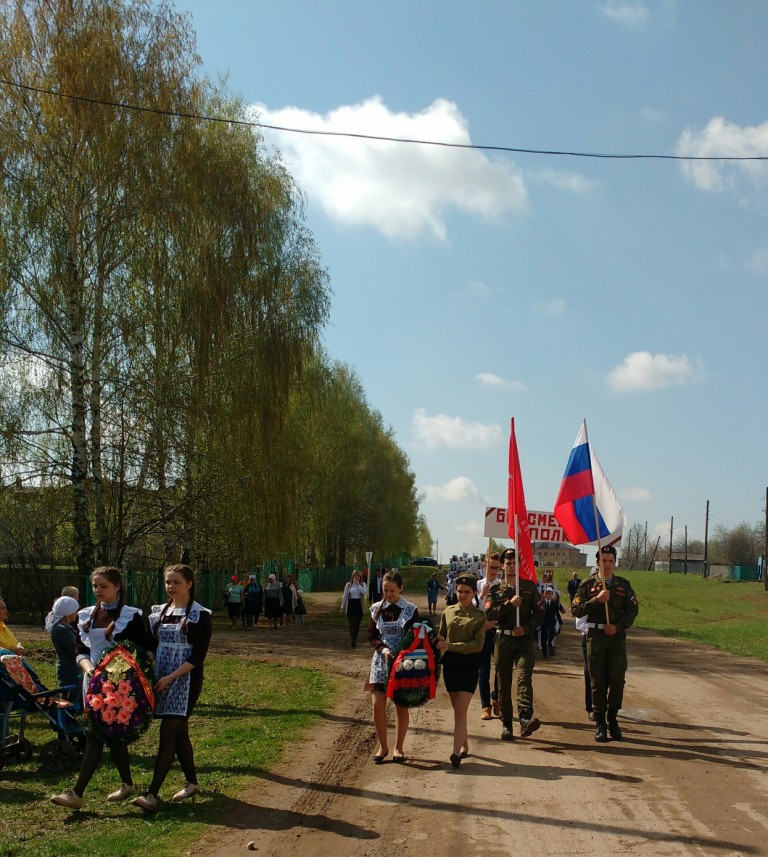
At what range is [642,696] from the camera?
1375 cm

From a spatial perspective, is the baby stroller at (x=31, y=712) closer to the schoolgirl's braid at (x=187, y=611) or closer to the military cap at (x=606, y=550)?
the schoolgirl's braid at (x=187, y=611)

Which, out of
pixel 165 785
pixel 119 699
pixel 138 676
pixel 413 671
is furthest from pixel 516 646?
pixel 119 699

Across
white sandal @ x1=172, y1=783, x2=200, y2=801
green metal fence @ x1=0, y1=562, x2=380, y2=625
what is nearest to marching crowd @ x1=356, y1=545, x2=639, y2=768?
white sandal @ x1=172, y1=783, x2=200, y2=801

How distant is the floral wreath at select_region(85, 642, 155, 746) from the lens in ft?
22.5

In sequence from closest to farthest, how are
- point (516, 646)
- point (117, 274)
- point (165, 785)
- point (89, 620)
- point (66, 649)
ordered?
point (89, 620) < point (165, 785) < point (66, 649) < point (516, 646) < point (117, 274)

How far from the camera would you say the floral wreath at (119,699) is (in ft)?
22.5

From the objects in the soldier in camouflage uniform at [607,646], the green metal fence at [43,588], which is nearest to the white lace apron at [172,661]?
the soldier in camouflage uniform at [607,646]

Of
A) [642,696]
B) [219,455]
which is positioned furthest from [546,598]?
[219,455]

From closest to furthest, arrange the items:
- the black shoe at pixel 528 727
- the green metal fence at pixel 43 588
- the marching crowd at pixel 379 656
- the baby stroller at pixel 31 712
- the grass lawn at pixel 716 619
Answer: the marching crowd at pixel 379 656
the baby stroller at pixel 31 712
the black shoe at pixel 528 727
the grass lawn at pixel 716 619
the green metal fence at pixel 43 588

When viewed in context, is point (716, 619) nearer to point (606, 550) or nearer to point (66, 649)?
point (606, 550)

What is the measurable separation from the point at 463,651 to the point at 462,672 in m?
0.22

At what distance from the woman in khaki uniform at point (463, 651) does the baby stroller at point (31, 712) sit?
337cm

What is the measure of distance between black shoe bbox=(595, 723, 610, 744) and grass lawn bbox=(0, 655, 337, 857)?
3.15 m

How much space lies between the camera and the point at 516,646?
1014 cm
